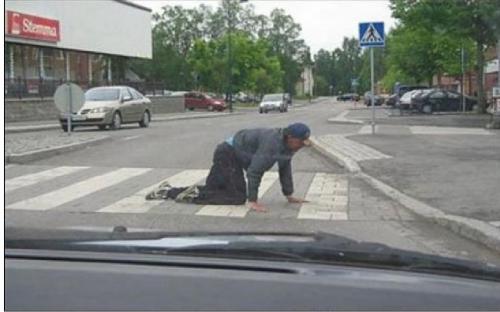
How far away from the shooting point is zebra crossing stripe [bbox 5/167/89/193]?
11.9m

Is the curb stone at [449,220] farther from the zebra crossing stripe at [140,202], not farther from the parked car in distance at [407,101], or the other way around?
the parked car in distance at [407,101]

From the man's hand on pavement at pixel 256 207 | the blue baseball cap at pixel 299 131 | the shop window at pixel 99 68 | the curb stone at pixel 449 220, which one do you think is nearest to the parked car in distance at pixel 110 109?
the curb stone at pixel 449 220


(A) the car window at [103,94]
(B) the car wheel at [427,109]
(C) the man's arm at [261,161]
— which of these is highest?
(A) the car window at [103,94]

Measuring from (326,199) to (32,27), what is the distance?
1220 inches

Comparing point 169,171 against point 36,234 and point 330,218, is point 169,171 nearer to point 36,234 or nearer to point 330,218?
point 330,218

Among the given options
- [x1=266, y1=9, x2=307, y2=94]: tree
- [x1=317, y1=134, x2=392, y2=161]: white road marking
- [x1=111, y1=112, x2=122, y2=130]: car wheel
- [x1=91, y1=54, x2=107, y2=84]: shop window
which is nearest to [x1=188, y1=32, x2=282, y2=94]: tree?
[x1=91, y1=54, x2=107, y2=84]: shop window

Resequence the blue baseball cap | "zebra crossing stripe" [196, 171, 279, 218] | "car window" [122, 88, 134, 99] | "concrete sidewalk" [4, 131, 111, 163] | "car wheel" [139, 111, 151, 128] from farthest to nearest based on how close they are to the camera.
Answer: "car wheel" [139, 111, 151, 128]
"car window" [122, 88, 134, 99]
"concrete sidewalk" [4, 131, 111, 163]
"zebra crossing stripe" [196, 171, 279, 218]
the blue baseball cap

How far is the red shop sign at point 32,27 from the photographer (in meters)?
36.6

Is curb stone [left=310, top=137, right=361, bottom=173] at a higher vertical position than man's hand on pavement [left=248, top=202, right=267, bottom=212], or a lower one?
higher

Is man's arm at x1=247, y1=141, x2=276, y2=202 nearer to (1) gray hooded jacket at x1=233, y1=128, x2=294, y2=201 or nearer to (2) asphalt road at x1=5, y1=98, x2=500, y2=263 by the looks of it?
(1) gray hooded jacket at x1=233, y1=128, x2=294, y2=201

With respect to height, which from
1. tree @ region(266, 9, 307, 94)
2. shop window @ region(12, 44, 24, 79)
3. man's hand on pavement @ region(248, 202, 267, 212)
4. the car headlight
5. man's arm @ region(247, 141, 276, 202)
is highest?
tree @ region(266, 9, 307, 94)

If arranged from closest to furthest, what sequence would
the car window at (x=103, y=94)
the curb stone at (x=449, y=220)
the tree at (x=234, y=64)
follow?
the curb stone at (x=449, y=220), the car window at (x=103, y=94), the tree at (x=234, y=64)

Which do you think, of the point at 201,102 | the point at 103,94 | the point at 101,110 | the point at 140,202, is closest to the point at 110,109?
the point at 101,110

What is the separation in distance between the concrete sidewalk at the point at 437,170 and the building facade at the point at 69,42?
795 inches
